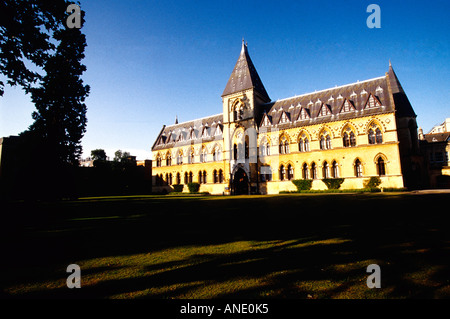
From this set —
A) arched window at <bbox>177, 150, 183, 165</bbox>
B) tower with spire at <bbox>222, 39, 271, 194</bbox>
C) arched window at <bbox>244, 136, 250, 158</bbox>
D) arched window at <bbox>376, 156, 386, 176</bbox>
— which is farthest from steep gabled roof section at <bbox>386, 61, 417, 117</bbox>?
arched window at <bbox>177, 150, 183, 165</bbox>

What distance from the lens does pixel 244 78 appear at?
3650 centimetres

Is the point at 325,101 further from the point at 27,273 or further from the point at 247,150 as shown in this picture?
the point at 27,273

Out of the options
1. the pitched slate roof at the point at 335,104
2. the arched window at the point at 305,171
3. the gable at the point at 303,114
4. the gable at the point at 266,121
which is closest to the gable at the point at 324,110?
the pitched slate roof at the point at 335,104

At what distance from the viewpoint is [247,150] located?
3475cm

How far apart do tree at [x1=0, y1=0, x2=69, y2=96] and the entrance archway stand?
2745 centimetres

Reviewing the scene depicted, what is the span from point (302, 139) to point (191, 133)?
2262 centimetres

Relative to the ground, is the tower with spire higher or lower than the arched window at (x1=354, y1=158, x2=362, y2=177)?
higher

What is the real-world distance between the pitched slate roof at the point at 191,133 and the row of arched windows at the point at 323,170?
13479mm

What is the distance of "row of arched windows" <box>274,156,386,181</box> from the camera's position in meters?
26.2

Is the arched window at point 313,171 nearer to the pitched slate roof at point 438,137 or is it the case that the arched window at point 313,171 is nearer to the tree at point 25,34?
the tree at point 25,34

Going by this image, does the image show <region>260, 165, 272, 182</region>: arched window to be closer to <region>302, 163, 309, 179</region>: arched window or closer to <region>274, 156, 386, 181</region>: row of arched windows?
<region>274, 156, 386, 181</region>: row of arched windows

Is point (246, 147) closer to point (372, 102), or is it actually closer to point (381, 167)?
point (372, 102)

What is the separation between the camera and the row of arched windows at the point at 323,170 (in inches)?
1031
